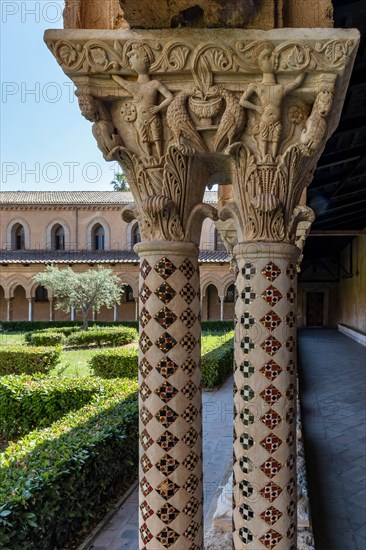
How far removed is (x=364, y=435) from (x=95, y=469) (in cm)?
387

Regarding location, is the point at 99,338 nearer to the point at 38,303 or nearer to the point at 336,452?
the point at 38,303

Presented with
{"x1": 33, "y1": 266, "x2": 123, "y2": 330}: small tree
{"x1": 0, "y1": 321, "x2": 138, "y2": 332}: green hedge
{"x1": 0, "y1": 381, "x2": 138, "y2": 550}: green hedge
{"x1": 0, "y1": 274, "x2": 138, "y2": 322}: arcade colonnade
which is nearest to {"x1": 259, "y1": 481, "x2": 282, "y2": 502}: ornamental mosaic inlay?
{"x1": 0, "y1": 381, "x2": 138, "y2": 550}: green hedge

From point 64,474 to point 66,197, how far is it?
2802 cm

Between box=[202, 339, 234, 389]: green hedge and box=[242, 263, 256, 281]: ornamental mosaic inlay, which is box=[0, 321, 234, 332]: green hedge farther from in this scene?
box=[242, 263, 256, 281]: ornamental mosaic inlay

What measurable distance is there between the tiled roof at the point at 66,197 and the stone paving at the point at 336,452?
19615 millimetres

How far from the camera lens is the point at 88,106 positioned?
1579 mm

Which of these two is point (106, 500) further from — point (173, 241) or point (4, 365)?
point (4, 365)

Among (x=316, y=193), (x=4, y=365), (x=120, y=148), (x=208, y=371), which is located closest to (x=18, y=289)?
(x=4, y=365)

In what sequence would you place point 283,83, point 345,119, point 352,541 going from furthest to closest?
point 345,119, point 352,541, point 283,83

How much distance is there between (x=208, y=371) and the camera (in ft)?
29.9

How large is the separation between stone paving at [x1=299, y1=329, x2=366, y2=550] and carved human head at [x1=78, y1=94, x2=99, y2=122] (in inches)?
142

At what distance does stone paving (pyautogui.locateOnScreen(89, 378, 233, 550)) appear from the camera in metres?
3.63

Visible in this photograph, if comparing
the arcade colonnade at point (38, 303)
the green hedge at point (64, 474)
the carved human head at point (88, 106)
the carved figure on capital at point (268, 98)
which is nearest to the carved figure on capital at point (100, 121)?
the carved human head at point (88, 106)

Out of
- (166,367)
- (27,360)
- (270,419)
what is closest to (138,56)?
(166,367)
